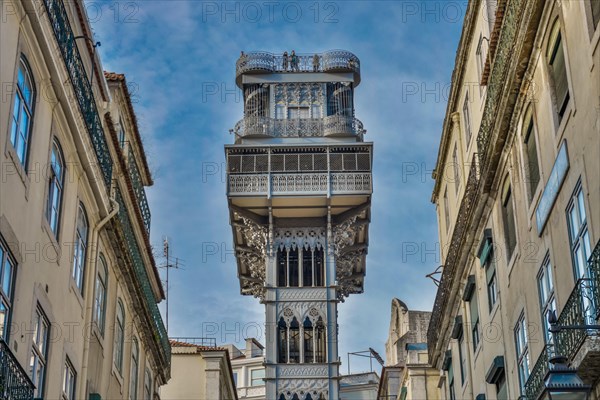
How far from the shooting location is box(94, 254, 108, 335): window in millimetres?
23769

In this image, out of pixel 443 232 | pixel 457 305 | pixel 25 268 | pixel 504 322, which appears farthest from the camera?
pixel 443 232

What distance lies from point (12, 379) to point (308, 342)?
34.7m

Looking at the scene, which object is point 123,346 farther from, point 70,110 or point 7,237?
point 7,237

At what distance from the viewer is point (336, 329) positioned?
4944 centimetres

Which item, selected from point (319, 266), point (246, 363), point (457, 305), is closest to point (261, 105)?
point (319, 266)

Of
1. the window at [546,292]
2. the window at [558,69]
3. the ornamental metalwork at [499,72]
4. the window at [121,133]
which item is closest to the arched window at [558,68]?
the window at [558,69]

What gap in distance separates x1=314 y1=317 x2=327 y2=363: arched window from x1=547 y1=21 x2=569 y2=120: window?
105 feet

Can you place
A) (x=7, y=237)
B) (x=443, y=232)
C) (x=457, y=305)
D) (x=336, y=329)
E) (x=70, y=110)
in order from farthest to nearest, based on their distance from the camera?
(x=336, y=329)
(x=443, y=232)
(x=457, y=305)
(x=70, y=110)
(x=7, y=237)

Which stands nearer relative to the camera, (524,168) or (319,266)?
(524,168)

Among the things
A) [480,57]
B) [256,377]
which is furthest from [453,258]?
[256,377]

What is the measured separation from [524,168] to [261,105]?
1303 inches

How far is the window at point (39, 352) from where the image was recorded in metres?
18.5

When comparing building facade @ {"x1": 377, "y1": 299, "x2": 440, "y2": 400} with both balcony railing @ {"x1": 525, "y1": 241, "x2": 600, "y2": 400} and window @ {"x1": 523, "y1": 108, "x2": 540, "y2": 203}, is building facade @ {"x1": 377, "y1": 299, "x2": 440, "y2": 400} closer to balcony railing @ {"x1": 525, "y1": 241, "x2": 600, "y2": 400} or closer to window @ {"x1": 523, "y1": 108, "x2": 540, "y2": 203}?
window @ {"x1": 523, "y1": 108, "x2": 540, "y2": 203}

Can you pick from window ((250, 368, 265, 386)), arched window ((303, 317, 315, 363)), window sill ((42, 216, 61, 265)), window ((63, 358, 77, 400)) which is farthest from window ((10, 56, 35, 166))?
window ((250, 368, 265, 386))
